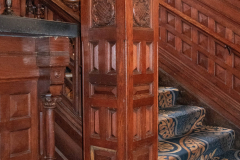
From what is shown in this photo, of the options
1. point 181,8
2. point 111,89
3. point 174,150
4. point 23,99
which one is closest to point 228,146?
point 174,150

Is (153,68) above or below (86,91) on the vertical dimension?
above

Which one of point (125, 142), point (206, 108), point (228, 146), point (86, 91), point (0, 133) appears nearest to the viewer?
point (0, 133)

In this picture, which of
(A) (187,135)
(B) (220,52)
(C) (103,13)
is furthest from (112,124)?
(B) (220,52)

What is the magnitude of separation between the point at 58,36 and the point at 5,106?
1.26 feet

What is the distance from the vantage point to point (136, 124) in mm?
1466

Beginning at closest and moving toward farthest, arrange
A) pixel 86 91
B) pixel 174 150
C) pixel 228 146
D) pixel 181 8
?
pixel 86 91, pixel 174 150, pixel 228 146, pixel 181 8

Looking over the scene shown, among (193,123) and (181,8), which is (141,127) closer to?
(193,123)

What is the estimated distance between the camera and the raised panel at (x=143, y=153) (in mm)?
1455

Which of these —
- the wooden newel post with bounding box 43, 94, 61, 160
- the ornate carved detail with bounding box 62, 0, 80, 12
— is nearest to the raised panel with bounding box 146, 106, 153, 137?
the wooden newel post with bounding box 43, 94, 61, 160

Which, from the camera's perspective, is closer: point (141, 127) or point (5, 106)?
point (5, 106)

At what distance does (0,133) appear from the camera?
49.8 inches

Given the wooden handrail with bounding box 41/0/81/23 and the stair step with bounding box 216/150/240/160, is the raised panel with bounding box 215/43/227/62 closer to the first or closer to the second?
the stair step with bounding box 216/150/240/160

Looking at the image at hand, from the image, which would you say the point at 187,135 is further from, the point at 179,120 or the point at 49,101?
the point at 49,101

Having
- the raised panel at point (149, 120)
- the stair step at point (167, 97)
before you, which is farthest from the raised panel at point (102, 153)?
the stair step at point (167, 97)
